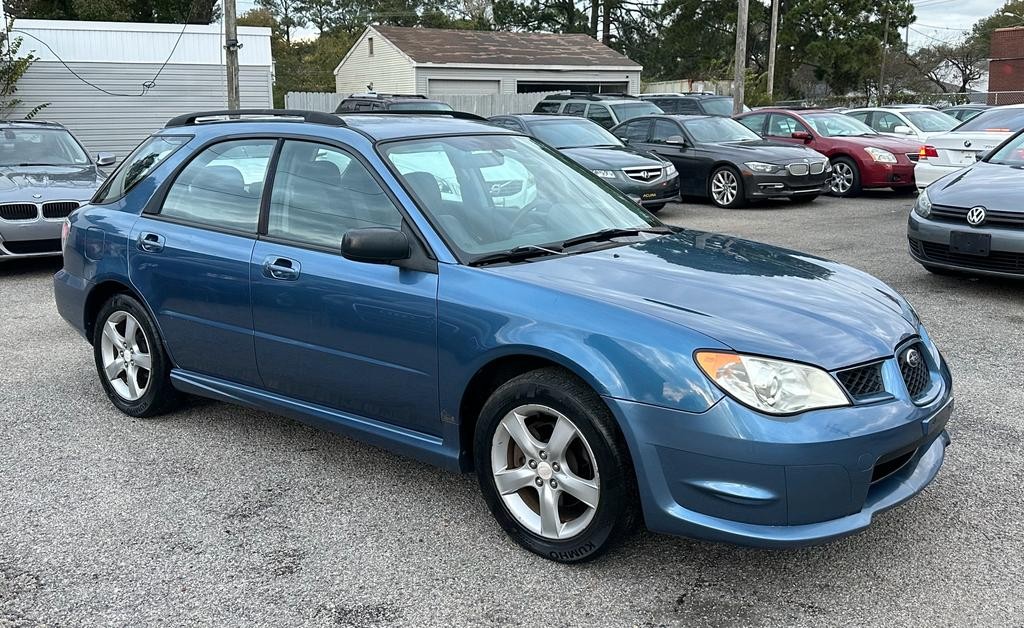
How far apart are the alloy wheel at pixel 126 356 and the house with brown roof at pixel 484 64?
30.8 m

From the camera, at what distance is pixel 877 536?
3.57 m

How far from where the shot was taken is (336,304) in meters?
3.88

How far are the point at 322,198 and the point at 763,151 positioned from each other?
11.4 metres

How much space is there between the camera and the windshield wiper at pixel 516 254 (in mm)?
3686

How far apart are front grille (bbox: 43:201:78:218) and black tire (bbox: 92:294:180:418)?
476 centimetres

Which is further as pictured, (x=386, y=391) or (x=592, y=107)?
(x=592, y=107)

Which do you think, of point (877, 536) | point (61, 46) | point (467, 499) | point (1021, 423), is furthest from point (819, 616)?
point (61, 46)

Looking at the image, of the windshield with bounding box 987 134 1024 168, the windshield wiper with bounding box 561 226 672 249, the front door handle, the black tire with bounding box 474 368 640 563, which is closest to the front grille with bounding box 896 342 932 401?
the black tire with bounding box 474 368 640 563

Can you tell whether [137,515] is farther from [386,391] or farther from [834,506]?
[834,506]

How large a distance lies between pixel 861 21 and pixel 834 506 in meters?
49.7

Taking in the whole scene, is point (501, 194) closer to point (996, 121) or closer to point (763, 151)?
point (996, 121)

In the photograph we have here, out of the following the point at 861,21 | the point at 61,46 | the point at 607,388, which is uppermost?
the point at 861,21

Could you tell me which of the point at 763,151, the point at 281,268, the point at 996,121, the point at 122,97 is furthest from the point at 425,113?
the point at 122,97

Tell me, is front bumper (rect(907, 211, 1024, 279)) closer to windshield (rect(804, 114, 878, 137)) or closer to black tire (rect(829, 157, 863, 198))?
black tire (rect(829, 157, 863, 198))
